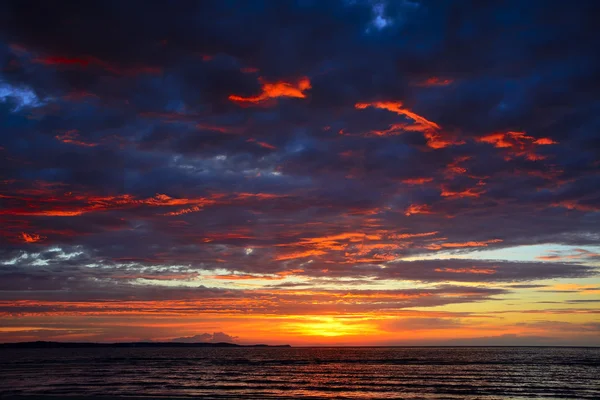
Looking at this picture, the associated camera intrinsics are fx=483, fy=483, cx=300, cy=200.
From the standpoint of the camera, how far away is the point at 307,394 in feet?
154

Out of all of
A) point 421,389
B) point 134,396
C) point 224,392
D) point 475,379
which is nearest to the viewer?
point 134,396

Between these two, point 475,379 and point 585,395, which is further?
point 475,379

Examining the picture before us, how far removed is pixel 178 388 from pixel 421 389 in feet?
84.4

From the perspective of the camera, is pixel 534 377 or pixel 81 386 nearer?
pixel 81 386

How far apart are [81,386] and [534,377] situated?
57.8 metres

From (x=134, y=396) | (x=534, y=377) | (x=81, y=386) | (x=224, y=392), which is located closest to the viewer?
(x=134, y=396)

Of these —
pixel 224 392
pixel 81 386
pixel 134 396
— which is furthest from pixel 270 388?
pixel 81 386

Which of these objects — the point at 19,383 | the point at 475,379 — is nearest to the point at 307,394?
the point at 475,379

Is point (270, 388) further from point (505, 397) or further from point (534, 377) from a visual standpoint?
point (534, 377)

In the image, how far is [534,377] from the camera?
215 ft

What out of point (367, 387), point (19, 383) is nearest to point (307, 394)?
point (367, 387)

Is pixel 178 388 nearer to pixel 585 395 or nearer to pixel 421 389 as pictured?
pixel 421 389

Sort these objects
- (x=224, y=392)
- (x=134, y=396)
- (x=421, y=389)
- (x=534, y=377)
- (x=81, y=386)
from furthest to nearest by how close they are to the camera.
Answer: (x=534, y=377) < (x=81, y=386) < (x=421, y=389) < (x=224, y=392) < (x=134, y=396)

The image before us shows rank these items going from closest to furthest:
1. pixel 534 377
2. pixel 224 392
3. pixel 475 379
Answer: pixel 224 392
pixel 475 379
pixel 534 377
